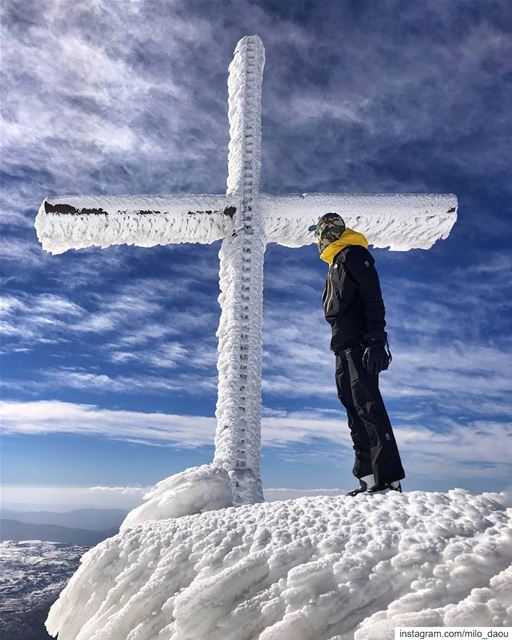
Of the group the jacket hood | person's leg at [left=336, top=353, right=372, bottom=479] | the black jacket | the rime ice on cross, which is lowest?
person's leg at [left=336, top=353, right=372, bottom=479]

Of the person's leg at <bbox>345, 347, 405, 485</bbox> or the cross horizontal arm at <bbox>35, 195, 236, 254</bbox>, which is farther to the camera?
the cross horizontal arm at <bbox>35, 195, 236, 254</bbox>

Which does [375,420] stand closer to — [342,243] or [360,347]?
[360,347]

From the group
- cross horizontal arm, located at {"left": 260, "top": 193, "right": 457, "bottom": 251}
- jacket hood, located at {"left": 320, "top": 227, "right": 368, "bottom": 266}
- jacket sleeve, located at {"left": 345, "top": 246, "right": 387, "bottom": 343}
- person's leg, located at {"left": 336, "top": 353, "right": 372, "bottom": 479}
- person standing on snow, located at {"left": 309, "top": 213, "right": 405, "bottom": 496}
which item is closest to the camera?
person standing on snow, located at {"left": 309, "top": 213, "right": 405, "bottom": 496}

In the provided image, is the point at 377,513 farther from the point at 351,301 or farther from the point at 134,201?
the point at 134,201

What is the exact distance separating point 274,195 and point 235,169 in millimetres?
492

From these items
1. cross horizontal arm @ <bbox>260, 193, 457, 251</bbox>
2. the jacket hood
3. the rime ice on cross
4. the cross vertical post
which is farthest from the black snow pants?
cross horizontal arm @ <bbox>260, 193, 457, 251</bbox>

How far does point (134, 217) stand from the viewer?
541 centimetres

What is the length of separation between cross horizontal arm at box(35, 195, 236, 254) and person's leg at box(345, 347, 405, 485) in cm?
248

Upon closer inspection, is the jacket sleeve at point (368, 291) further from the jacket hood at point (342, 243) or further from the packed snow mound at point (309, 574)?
the packed snow mound at point (309, 574)

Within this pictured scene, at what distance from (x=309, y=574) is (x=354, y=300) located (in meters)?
2.07

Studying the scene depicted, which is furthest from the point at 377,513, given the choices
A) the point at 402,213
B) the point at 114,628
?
the point at 402,213

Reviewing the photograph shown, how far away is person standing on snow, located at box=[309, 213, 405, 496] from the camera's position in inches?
128

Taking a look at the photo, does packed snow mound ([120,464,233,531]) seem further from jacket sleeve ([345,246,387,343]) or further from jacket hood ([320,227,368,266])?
jacket hood ([320,227,368,266])

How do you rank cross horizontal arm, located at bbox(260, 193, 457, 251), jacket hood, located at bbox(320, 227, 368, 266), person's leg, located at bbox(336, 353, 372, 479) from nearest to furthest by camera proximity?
person's leg, located at bbox(336, 353, 372, 479)
jacket hood, located at bbox(320, 227, 368, 266)
cross horizontal arm, located at bbox(260, 193, 457, 251)
